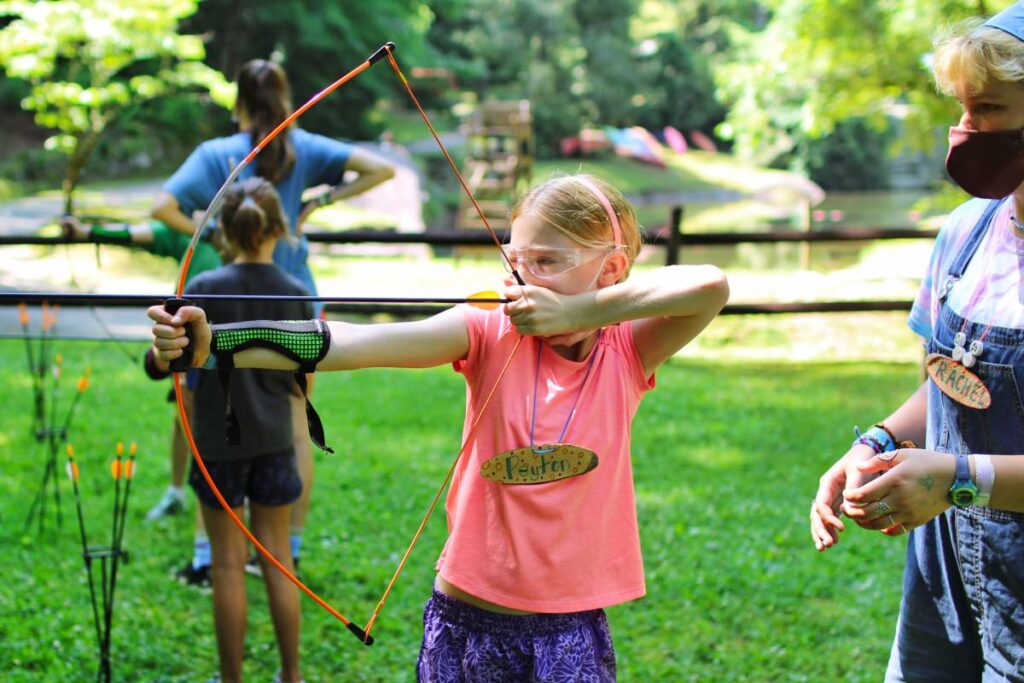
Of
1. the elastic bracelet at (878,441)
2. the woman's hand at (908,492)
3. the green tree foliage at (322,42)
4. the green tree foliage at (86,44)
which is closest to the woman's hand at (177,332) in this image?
the woman's hand at (908,492)

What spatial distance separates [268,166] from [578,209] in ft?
6.14

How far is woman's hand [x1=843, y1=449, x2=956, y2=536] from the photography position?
1.59 m

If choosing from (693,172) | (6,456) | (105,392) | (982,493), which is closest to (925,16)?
(105,392)

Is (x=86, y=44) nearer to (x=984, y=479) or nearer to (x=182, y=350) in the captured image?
(x=182, y=350)

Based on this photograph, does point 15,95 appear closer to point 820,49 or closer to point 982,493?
point 820,49

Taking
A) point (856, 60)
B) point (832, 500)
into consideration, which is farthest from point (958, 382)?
point (856, 60)

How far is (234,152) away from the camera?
3498mm

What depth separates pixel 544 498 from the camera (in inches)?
73.3

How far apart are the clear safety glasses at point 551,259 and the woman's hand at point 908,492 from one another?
0.60m

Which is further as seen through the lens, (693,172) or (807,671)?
(693,172)

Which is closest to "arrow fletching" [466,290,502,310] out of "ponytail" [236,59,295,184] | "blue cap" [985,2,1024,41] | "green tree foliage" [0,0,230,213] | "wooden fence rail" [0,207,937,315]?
"blue cap" [985,2,1024,41]

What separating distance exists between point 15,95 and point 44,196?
419 cm

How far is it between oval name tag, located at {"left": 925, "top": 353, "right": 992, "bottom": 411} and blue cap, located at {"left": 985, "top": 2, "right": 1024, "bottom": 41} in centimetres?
51

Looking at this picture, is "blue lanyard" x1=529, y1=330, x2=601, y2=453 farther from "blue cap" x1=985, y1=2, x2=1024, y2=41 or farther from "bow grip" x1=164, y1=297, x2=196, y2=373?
"blue cap" x1=985, y1=2, x2=1024, y2=41
